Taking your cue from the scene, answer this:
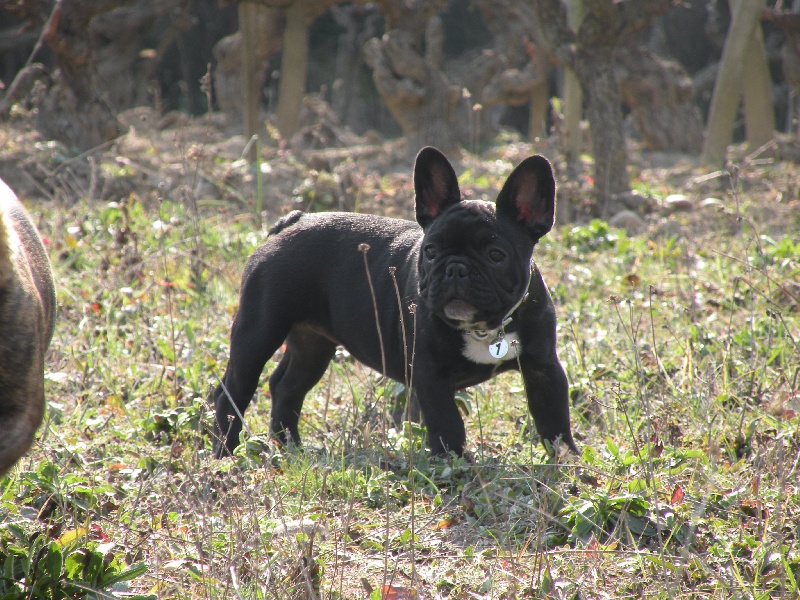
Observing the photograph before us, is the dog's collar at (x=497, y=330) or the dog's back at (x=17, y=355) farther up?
the dog's back at (x=17, y=355)

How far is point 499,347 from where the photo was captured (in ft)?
12.1

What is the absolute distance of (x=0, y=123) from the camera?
10.3 meters

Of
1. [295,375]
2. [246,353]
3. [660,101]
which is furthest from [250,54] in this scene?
[246,353]

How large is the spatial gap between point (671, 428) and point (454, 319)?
103 centimetres

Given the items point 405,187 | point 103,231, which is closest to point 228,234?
point 103,231

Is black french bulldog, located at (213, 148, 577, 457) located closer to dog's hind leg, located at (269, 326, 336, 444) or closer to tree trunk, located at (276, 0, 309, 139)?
dog's hind leg, located at (269, 326, 336, 444)

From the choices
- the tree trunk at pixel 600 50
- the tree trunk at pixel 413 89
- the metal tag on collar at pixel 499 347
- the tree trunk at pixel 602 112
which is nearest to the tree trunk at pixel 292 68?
the tree trunk at pixel 413 89

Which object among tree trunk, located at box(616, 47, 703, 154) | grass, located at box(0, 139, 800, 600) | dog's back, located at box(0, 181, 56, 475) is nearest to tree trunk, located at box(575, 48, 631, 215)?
grass, located at box(0, 139, 800, 600)

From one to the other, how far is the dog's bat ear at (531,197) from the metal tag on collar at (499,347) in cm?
50

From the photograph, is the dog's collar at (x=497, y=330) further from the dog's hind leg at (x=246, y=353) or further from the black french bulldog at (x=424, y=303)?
the dog's hind leg at (x=246, y=353)

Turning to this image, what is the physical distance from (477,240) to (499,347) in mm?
448

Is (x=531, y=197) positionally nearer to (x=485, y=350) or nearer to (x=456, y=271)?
(x=456, y=271)

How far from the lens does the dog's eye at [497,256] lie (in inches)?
146

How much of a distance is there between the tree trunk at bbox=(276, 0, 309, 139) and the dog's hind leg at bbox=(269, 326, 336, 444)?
7.78 m
